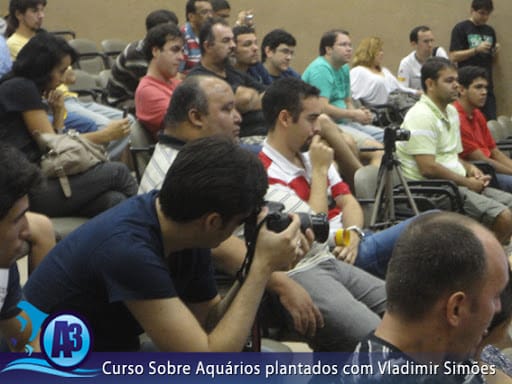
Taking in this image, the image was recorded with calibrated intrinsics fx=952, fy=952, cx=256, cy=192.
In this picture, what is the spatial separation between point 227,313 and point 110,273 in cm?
A: 31

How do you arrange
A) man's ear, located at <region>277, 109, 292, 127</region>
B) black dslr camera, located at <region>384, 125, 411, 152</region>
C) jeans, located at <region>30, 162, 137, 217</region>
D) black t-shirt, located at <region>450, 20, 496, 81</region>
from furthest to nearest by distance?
black t-shirt, located at <region>450, 20, 496, 81</region>
black dslr camera, located at <region>384, 125, 411, 152</region>
jeans, located at <region>30, 162, 137, 217</region>
man's ear, located at <region>277, 109, 292, 127</region>

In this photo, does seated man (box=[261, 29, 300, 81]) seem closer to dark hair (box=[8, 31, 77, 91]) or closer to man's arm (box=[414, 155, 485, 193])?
man's arm (box=[414, 155, 485, 193])

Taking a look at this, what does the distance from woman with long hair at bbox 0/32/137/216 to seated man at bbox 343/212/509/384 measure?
2.32 meters

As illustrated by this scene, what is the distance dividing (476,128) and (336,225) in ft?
8.03

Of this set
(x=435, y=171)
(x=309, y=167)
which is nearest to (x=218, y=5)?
(x=435, y=171)

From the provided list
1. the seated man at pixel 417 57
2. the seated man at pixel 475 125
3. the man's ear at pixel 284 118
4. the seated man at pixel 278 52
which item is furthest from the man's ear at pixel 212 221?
the seated man at pixel 417 57

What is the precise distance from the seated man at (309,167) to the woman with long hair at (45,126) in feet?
2.50

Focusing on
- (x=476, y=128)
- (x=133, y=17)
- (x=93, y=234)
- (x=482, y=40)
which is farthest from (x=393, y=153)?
(x=133, y=17)

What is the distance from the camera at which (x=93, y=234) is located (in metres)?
2.16

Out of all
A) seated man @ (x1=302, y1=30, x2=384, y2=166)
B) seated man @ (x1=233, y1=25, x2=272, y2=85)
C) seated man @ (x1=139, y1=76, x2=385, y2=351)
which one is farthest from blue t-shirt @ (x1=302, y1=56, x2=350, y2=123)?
seated man @ (x1=139, y1=76, x2=385, y2=351)

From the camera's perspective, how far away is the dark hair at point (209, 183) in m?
2.12

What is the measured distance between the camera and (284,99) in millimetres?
3611

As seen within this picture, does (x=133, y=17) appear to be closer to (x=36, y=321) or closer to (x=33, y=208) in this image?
(x=33, y=208)

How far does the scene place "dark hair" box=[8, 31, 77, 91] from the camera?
4016mm
